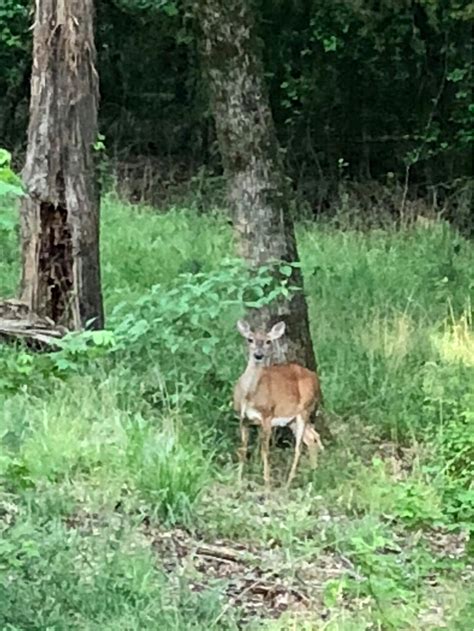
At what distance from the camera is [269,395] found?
294 inches

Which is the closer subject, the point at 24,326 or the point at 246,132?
the point at 246,132

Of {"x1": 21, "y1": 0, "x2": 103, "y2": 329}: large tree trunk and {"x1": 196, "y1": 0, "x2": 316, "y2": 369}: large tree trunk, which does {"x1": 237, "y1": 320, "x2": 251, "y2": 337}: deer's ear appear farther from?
{"x1": 21, "y1": 0, "x2": 103, "y2": 329}: large tree trunk

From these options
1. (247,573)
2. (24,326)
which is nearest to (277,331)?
(247,573)

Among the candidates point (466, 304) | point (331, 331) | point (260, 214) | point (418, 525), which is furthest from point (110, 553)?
point (466, 304)

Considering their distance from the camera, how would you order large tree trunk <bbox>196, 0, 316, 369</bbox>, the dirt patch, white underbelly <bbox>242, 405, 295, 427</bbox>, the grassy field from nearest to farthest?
1. the grassy field
2. the dirt patch
3. white underbelly <bbox>242, 405, 295, 427</bbox>
4. large tree trunk <bbox>196, 0, 316, 369</bbox>

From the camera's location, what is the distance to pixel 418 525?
692 cm

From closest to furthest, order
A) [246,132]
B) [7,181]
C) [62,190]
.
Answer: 1. [7,181]
2. [246,132]
3. [62,190]

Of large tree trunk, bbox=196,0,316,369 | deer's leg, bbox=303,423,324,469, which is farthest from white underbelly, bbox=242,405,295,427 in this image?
large tree trunk, bbox=196,0,316,369

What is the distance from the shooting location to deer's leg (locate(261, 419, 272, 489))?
735 cm

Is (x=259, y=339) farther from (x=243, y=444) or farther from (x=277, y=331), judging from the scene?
(x=243, y=444)

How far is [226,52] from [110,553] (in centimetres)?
339

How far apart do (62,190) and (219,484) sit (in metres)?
2.93

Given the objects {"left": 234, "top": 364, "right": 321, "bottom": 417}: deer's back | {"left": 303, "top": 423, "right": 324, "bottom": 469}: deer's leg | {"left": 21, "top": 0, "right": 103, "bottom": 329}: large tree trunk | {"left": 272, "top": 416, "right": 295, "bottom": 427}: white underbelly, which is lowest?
{"left": 303, "top": 423, "right": 324, "bottom": 469}: deer's leg

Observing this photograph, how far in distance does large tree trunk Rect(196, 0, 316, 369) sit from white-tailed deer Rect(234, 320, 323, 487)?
691mm
